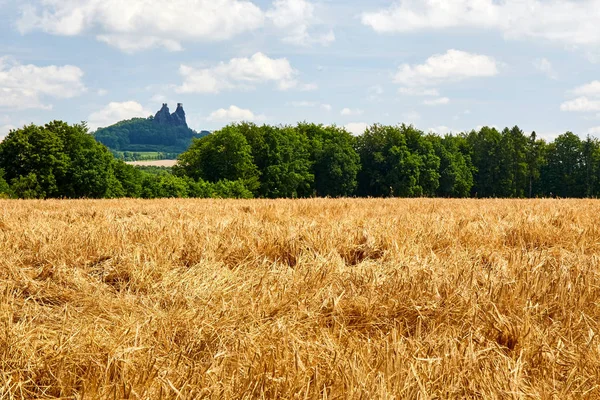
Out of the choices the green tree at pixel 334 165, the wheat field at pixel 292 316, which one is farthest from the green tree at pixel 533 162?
the wheat field at pixel 292 316

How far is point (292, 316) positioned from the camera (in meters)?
3.52

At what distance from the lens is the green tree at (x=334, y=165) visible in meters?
78.9

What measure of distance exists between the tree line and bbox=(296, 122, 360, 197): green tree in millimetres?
154

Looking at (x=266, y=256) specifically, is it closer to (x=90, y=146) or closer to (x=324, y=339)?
(x=324, y=339)

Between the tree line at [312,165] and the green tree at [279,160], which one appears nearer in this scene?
the tree line at [312,165]

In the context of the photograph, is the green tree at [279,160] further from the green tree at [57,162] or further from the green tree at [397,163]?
the green tree at [57,162]

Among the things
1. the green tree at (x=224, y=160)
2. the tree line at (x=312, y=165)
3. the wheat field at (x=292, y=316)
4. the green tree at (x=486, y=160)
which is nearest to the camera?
the wheat field at (x=292, y=316)

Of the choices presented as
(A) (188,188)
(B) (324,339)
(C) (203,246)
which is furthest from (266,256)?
(A) (188,188)

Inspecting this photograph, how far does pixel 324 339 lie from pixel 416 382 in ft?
2.31

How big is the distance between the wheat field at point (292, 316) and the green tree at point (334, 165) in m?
71.6

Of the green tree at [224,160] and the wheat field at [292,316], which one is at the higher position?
the green tree at [224,160]

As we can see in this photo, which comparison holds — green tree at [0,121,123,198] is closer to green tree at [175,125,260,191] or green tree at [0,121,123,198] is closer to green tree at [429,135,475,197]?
green tree at [175,125,260,191]

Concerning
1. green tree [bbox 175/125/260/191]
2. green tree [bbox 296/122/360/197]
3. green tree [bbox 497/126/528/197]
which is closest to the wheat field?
green tree [bbox 175/125/260/191]

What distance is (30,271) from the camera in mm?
5047
